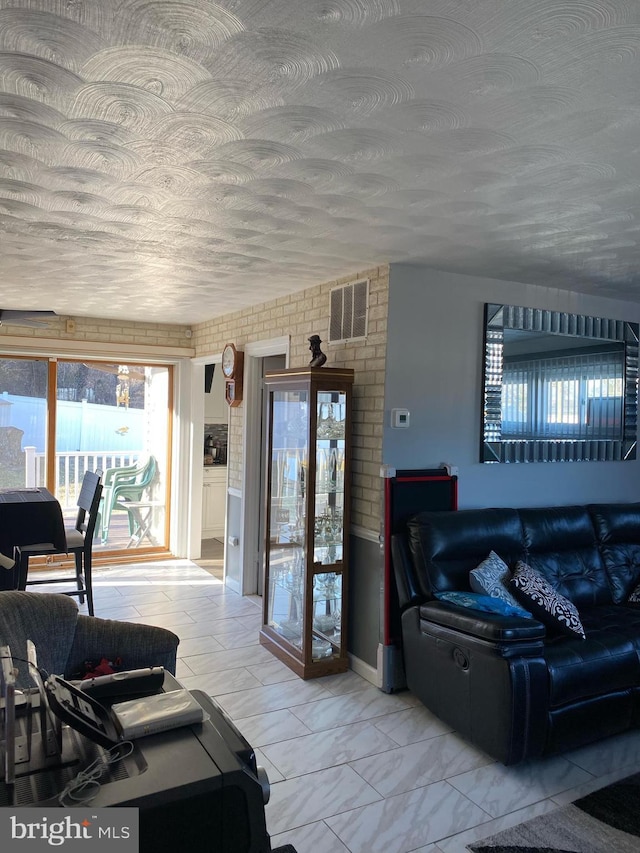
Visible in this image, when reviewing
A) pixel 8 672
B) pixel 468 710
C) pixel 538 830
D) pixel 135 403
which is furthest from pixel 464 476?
pixel 135 403

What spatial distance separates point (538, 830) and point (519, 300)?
121 inches

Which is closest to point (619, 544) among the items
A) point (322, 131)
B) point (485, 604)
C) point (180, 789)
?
point (485, 604)

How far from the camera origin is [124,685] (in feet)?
6.10

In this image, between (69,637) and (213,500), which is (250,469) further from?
(69,637)

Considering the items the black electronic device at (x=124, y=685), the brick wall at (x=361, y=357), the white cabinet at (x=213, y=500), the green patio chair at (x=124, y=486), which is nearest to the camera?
the black electronic device at (x=124, y=685)

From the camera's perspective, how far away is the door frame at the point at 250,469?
5605mm

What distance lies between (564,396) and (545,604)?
1.78 metres

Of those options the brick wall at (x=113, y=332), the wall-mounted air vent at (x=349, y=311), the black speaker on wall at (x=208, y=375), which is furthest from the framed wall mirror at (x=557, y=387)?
the black speaker on wall at (x=208, y=375)

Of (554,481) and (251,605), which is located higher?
(554,481)

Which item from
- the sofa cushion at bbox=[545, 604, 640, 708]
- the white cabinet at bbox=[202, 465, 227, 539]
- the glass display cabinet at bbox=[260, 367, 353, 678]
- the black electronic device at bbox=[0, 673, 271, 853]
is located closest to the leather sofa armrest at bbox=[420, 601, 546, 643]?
the sofa cushion at bbox=[545, 604, 640, 708]

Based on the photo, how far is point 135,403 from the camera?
7008 mm

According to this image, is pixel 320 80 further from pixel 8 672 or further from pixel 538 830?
pixel 538 830

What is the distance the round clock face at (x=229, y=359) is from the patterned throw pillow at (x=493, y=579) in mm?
2932

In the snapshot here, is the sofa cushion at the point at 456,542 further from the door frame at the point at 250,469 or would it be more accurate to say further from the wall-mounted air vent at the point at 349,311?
the door frame at the point at 250,469
